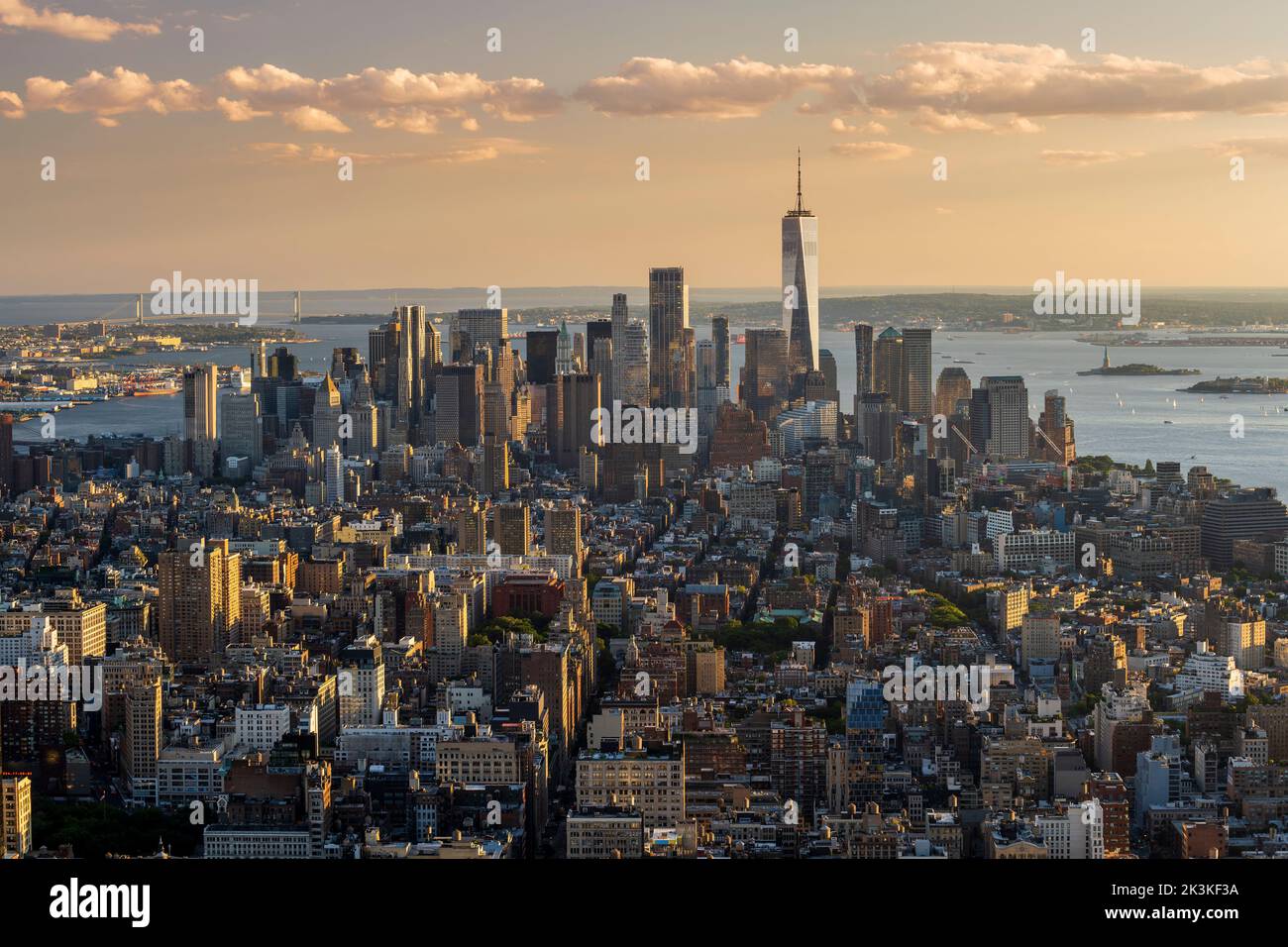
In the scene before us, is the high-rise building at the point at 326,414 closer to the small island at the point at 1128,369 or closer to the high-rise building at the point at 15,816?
the small island at the point at 1128,369

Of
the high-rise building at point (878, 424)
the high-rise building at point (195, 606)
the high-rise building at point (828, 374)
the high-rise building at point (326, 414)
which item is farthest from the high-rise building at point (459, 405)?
the high-rise building at point (195, 606)

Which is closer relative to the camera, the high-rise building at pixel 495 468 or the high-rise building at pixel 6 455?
the high-rise building at pixel 6 455

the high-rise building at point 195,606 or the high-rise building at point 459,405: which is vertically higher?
the high-rise building at point 459,405

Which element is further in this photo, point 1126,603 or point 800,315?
point 800,315

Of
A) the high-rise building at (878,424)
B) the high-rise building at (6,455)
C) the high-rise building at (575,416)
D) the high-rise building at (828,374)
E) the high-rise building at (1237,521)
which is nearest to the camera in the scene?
the high-rise building at (1237,521)

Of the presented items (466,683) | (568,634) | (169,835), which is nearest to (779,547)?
(568,634)

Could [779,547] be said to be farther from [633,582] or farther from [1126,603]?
[1126,603]

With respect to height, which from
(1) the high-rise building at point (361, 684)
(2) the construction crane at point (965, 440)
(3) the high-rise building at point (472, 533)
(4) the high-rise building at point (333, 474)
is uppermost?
(2) the construction crane at point (965, 440)
